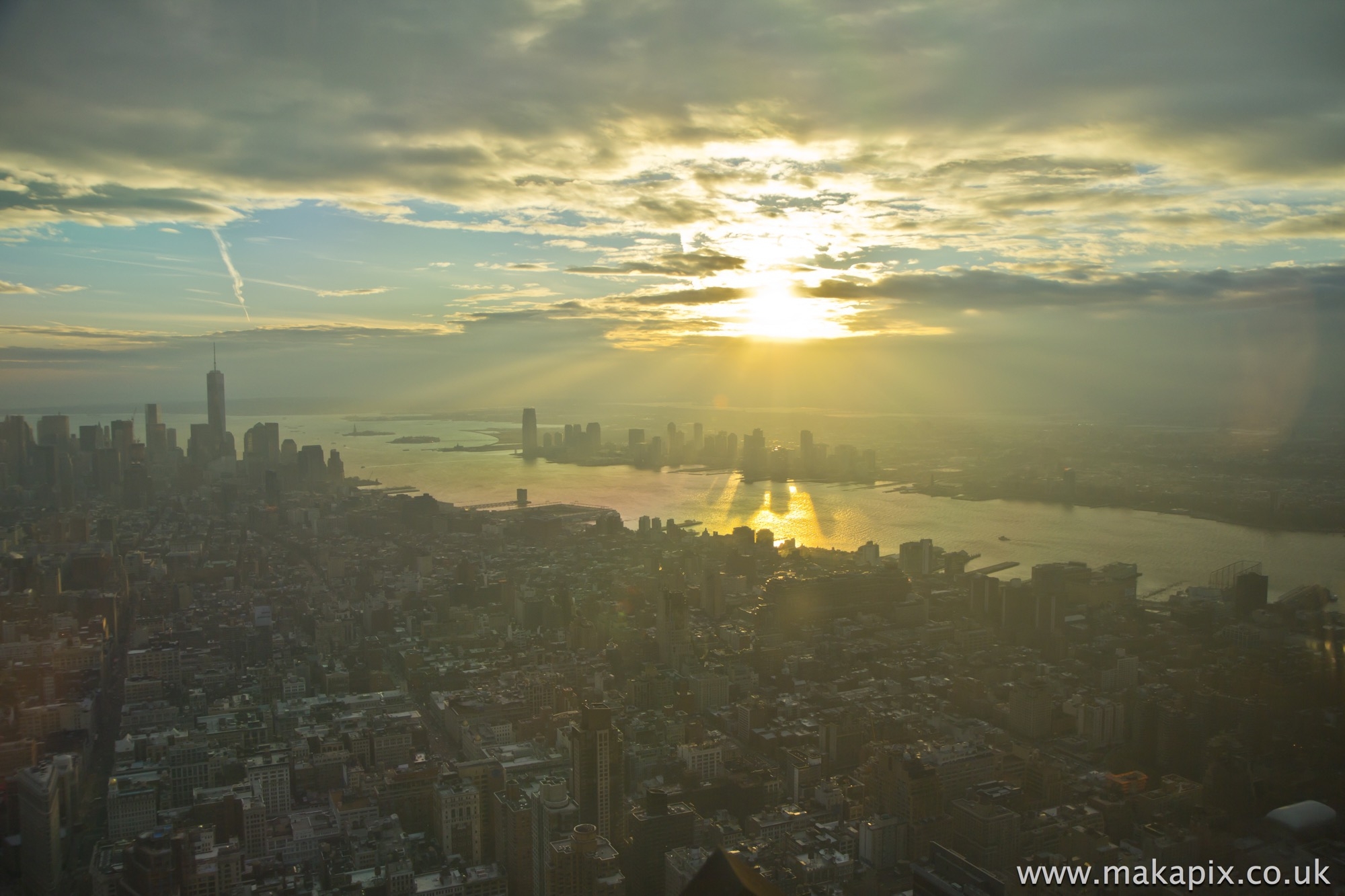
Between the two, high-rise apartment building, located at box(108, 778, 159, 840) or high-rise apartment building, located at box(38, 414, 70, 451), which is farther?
high-rise apartment building, located at box(38, 414, 70, 451)

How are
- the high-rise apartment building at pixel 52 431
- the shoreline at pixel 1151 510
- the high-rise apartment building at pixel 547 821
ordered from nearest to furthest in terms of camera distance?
the high-rise apartment building at pixel 547 821 < the shoreline at pixel 1151 510 < the high-rise apartment building at pixel 52 431

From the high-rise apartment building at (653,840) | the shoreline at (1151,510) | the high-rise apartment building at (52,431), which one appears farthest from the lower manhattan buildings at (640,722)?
the high-rise apartment building at (52,431)

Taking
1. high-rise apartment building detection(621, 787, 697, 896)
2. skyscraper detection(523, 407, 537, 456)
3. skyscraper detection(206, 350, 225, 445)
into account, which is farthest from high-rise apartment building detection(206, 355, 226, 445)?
high-rise apartment building detection(621, 787, 697, 896)

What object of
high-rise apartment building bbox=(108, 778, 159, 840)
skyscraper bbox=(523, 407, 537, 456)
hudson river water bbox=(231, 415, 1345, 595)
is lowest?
high-rise apartment building bbox=(108, 778, 159, 840)

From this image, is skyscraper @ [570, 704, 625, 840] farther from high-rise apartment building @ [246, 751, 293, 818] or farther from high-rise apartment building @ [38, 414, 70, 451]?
high-rise apartment building @ [38, 414, 70, 451]

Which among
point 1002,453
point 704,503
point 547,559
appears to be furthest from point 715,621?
point 1002,453

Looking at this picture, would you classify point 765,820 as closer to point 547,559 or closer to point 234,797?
point 234,797

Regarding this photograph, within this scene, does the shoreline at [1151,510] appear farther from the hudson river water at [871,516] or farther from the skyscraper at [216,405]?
the skyscraper at [216,405]
